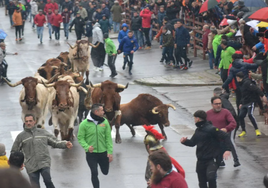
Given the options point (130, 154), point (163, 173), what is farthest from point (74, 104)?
point (163, 173)

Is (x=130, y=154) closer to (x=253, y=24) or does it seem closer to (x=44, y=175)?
(x=44, y=175)

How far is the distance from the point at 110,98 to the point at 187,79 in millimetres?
8681

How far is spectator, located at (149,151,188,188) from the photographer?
18.5 ft

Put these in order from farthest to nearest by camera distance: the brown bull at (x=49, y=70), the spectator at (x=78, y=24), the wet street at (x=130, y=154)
Result: the spectator at (x=78, y=24), the brown bull at (x=49, y=70), the wet street at (x=130, y=154)

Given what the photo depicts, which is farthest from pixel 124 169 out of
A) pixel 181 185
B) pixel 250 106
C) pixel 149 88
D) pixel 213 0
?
pixel 213 0

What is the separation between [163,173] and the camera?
568cm

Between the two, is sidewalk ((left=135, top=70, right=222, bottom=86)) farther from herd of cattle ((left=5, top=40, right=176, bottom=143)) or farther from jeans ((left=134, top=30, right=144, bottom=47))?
jeans ((left=134, top=30, right=144, bottom=47))

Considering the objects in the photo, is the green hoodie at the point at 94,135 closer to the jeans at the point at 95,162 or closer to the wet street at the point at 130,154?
the jeans at the point at 95,162

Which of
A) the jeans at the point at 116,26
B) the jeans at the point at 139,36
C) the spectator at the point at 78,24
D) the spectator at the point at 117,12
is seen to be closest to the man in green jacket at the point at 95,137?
the jeans at the point at 139,36

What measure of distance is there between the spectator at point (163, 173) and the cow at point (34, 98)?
8.23 meters

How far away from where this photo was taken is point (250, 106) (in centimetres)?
1327

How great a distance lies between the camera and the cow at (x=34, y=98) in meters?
13.5

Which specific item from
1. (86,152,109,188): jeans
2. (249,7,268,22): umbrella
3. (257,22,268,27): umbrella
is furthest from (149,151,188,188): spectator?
(249,7,268,22): umbrella

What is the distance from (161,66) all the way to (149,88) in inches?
187
